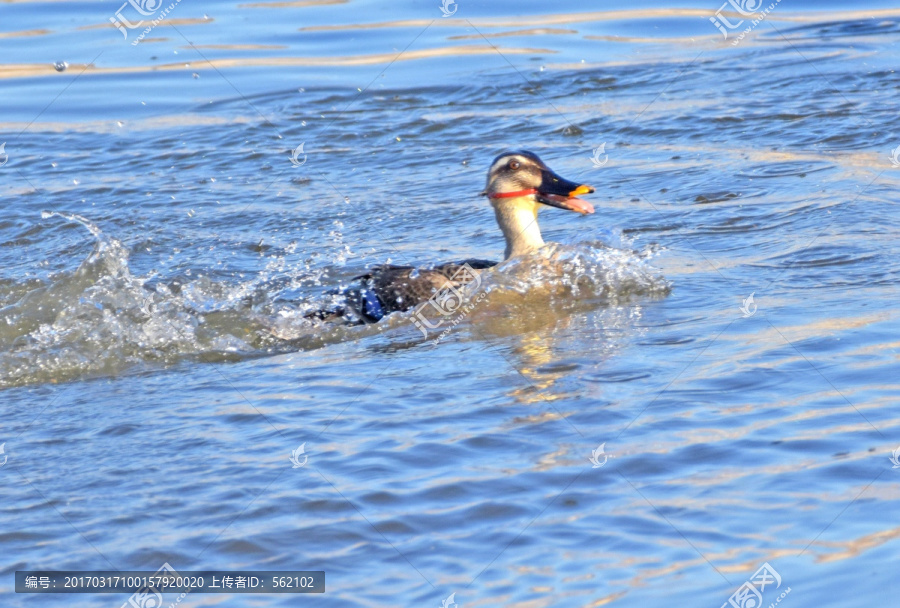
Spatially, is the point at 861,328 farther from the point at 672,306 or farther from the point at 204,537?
the point at 204,537

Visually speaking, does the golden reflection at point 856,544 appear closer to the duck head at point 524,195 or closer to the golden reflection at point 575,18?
the duck head at point 524,195

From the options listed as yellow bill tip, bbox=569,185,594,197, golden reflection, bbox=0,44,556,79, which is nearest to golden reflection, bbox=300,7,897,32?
golden reflection, bbox=0,44,556,79

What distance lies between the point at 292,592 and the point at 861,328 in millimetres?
3571

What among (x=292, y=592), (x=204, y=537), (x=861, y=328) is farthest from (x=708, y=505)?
(x=861, y=328)

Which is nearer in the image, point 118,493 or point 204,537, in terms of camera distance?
point 204,537

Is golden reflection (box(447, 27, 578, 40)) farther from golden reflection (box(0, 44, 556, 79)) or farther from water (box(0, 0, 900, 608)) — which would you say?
water (box(0, 0, 900, 608))

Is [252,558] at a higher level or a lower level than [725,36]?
lower

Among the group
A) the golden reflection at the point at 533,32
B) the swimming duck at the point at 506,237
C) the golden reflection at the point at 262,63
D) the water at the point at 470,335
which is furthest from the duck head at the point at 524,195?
the golden reflection at the point at 533,32

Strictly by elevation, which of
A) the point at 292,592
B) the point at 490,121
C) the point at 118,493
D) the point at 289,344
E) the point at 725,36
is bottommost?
the point at 292,592

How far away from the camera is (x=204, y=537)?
4.32 meters

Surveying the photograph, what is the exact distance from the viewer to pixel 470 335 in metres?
7.05

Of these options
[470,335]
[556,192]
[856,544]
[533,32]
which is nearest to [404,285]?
[470,335]

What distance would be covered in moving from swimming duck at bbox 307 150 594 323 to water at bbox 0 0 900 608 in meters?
0.22
